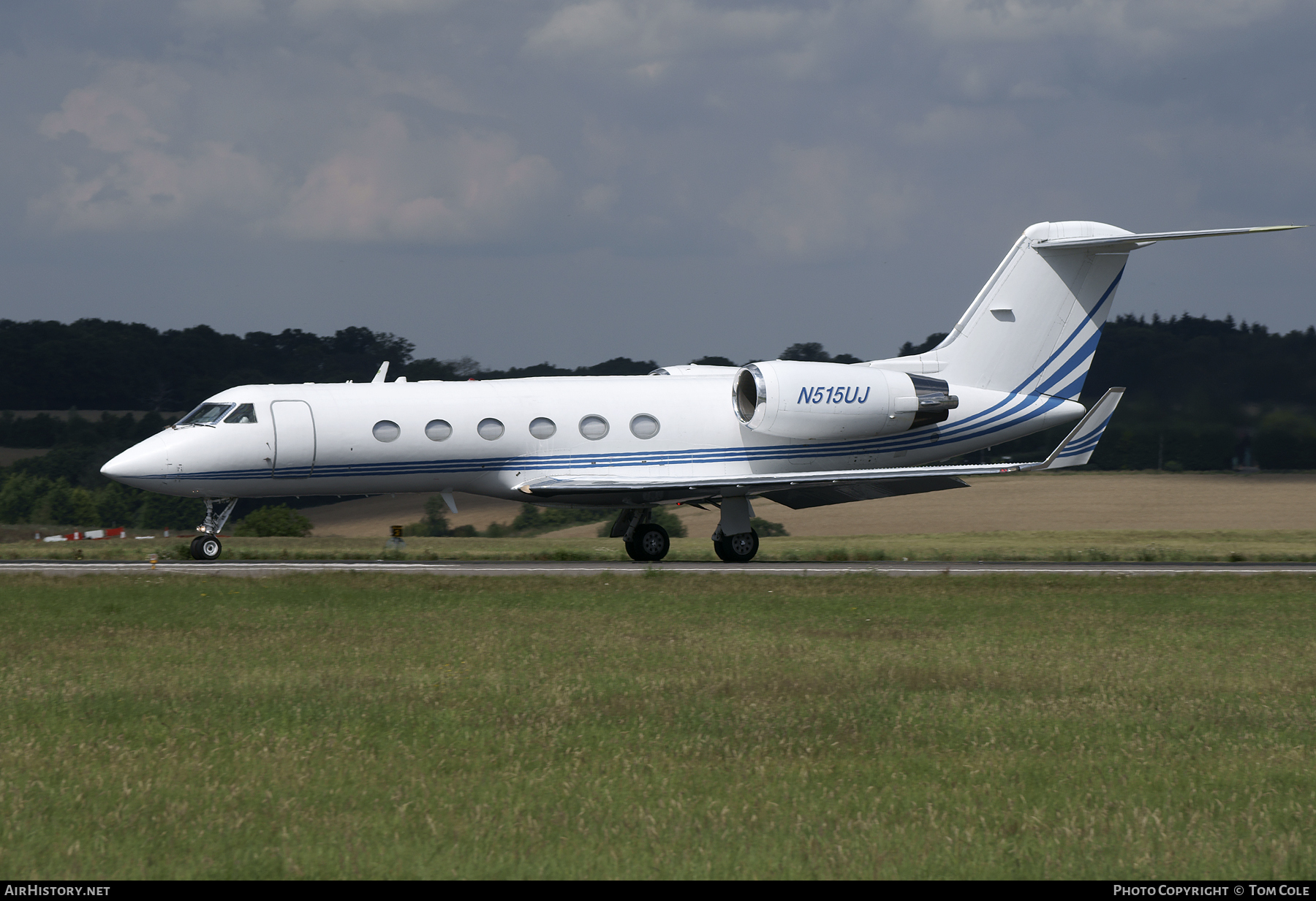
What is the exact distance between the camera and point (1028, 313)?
1138 inches

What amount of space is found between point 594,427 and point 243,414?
658 centimetres

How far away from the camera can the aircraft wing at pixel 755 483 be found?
25.0 meters

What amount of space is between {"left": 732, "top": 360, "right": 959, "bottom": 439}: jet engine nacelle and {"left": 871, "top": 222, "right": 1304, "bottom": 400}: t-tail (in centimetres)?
151

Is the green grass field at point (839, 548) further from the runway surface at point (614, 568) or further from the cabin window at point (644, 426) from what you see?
the cabin window at point (644, 426)

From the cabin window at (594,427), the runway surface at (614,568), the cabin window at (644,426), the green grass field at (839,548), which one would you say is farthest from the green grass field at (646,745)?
the green grass field at (839,548)

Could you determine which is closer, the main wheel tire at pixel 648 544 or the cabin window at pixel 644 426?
the cabin window at pixel 644 426

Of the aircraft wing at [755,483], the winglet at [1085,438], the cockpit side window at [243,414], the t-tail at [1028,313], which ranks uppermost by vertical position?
the t-tail at [1028,313]

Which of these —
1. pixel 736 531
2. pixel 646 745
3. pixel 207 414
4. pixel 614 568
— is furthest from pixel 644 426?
pixel 646 745

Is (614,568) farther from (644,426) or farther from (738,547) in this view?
(738,547)

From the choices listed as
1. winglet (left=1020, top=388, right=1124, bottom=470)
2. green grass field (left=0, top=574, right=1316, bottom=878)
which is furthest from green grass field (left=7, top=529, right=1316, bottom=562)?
green grass field (left=0, top=574, right=1316, bottom=878)

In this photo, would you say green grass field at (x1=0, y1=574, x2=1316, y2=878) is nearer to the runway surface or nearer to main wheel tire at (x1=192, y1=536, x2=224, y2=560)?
the runway surface

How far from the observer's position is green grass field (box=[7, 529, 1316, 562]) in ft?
92.1

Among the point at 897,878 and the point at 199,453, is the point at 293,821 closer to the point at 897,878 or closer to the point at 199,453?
the point at 897,878

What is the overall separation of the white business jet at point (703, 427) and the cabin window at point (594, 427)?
0.03 metres
